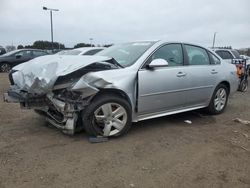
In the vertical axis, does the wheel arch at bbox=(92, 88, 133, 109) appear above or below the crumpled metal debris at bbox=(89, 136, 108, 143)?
above

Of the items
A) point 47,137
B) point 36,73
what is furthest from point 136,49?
point 47,137

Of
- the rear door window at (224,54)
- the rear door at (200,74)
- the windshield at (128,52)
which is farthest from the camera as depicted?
the rear door window at (224,54)

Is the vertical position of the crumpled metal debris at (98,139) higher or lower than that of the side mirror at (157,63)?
lower

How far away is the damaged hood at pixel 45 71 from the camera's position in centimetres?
452

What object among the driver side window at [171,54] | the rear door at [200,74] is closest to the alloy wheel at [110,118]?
the driver side window at [171,54]

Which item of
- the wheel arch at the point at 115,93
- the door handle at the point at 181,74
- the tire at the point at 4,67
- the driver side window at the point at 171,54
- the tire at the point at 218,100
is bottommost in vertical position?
the tire at the point at 4,67

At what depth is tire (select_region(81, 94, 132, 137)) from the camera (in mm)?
4539

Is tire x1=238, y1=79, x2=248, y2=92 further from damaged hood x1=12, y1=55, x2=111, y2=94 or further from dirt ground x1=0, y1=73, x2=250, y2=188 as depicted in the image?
damaged hood x1=12, y1=55, x2=111, y2=94

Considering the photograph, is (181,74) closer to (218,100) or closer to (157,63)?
(157,63)

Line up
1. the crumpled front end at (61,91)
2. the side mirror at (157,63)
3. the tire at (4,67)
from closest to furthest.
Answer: the crumpled front end at (61,91)
the side mirror at (157,63)
the tire at (4,67)

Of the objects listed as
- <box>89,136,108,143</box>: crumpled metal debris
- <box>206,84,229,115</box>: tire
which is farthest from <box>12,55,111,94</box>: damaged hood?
<box>206,84,229,115</box>: tire

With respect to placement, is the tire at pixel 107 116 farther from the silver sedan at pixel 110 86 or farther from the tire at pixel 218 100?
the tire at pixel 218 100

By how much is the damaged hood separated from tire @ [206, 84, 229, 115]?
277cm

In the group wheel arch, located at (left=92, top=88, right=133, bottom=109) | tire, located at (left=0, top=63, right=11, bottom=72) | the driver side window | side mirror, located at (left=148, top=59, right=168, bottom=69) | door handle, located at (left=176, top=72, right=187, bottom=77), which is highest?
the driver side window
